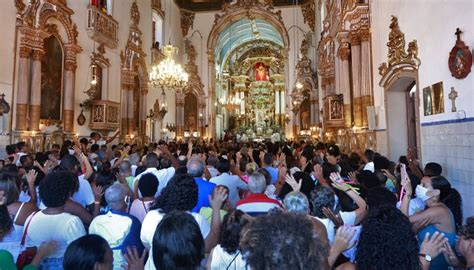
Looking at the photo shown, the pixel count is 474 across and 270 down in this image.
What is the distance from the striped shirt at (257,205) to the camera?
10.0ft

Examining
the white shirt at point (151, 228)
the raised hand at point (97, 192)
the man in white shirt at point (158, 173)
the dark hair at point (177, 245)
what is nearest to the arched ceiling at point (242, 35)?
the man in white shirt at point (158, 173)

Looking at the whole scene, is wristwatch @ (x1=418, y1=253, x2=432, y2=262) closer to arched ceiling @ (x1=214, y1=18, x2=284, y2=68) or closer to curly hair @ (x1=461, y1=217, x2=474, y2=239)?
curly hair @ (x1=461, y1=217, x2=474, y2=239)

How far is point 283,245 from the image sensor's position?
1.33 meters

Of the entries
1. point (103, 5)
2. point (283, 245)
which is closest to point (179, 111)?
point (103, 5)

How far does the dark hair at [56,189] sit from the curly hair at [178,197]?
27.2 inches

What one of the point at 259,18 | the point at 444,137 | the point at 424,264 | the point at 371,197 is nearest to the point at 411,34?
the point at 444,137

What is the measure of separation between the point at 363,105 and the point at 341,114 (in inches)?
71.3

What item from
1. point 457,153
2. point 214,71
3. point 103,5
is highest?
point 103,5

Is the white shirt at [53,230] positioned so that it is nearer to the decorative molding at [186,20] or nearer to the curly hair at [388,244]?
the curly hair at [388,244]

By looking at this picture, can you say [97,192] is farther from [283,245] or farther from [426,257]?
[426,257]

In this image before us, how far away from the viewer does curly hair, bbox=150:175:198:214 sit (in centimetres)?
252

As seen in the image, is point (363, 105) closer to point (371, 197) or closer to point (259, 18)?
point (371, 197)

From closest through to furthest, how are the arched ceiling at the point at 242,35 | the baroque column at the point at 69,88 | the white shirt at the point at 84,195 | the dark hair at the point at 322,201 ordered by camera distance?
the dark hair at the point at 322,201
the white shirt at the point at 84,195
the baroque column at the point at 69,88
the arched ceiling at the point at 242,35

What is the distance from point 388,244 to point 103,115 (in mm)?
12372
